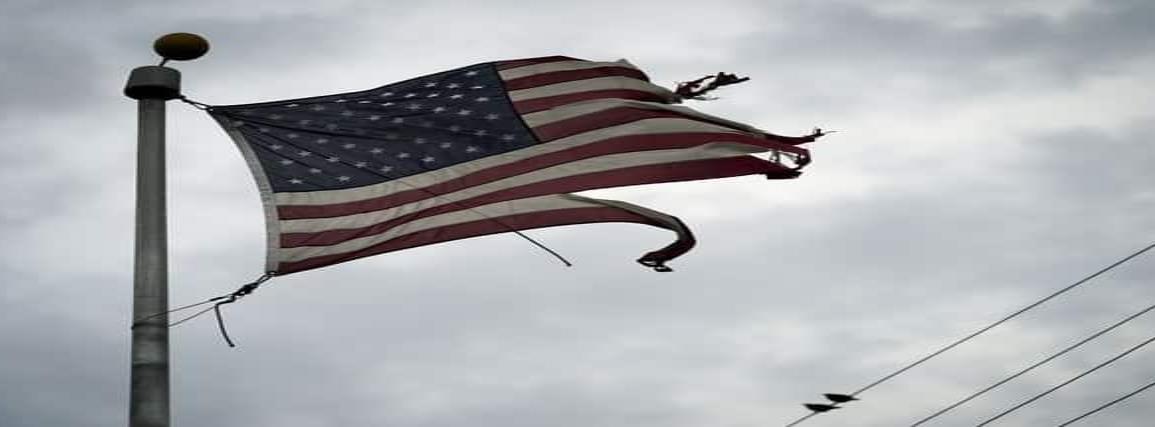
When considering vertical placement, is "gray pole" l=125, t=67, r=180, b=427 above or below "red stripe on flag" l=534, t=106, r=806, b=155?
below

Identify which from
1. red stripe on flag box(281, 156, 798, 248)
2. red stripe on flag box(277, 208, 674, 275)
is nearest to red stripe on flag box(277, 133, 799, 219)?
red stripe on flag box(281, 156, 798, 248)

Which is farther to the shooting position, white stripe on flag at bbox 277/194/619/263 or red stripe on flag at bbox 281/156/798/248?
red stripe on flag at bbox 281/156/798/248

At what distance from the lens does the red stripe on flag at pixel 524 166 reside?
55.3 ft

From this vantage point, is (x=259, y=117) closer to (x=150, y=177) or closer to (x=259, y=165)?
(x=259, y=165)

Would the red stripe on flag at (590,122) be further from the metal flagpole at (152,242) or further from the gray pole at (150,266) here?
the gray pole at (150,266)

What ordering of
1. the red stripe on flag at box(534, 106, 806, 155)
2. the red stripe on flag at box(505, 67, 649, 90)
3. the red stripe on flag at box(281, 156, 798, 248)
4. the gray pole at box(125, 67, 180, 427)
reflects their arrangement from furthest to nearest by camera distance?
the red stripe on flag at box(505, 67, 649, 90) < the red stripe on flag at box(534, 106, 806, 155) < the red stripe on flag at box(281, 156, 798, 248) < the gray pole at box(125, 67, 180, 427)

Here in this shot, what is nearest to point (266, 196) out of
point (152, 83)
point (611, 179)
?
point (152, 83)

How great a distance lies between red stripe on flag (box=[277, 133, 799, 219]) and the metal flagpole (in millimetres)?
1428

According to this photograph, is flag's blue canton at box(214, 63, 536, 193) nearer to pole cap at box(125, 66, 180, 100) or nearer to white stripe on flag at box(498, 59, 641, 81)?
white stripe on flag at box(498, 59, 641, 81)

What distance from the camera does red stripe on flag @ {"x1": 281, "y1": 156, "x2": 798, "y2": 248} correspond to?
17016mm

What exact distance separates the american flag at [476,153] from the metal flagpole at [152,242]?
3.56 ft

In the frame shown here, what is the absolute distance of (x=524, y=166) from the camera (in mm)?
17938

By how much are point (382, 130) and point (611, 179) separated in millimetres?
2182

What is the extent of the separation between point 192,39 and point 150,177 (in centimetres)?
130
